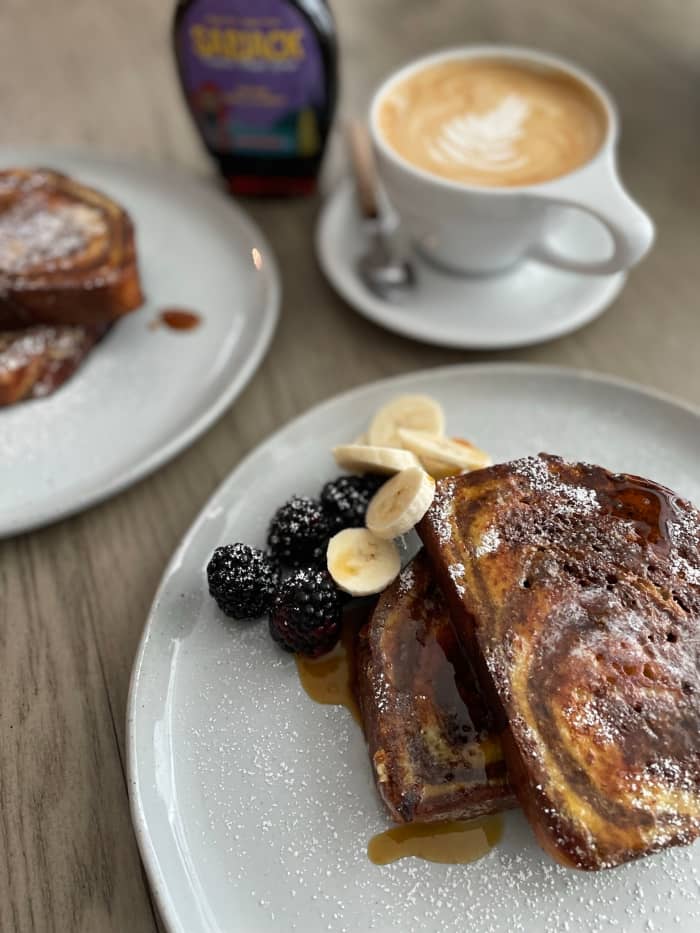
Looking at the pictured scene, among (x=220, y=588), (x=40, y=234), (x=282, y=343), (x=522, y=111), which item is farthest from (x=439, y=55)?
(x=220, y=588)

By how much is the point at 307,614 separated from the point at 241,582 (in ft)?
0.34

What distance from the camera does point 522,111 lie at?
156 cm

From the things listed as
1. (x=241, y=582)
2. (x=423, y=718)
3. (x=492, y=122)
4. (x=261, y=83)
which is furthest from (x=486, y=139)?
(x=423, y=718)

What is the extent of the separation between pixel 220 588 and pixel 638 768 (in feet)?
1.78

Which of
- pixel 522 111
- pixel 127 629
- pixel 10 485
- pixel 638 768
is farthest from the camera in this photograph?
pixel 522 111

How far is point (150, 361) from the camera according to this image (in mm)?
1496

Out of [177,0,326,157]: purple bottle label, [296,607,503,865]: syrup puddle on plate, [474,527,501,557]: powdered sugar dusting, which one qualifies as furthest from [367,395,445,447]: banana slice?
[177,0,326,157]: purple bottle label

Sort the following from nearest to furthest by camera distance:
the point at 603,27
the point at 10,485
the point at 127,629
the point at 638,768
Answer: the point at 638,768 → the point at 127,629 → the point at 10,485 → the point at 603,27

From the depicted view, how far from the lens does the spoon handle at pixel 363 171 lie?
1.66 meters

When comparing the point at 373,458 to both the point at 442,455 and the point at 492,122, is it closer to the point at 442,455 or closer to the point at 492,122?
the point at 442,455

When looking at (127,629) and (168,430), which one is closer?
(127,629)

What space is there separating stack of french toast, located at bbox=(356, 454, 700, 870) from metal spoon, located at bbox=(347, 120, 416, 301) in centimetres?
61

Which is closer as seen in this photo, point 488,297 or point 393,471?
point 393,471

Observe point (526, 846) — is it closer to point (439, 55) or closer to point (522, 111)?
point (522, 111)
